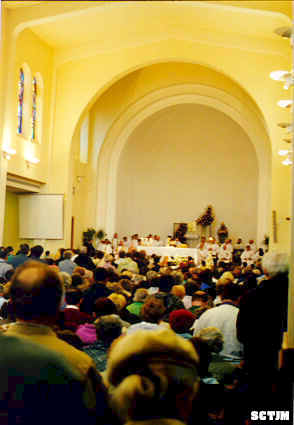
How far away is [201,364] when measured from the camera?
3.09m

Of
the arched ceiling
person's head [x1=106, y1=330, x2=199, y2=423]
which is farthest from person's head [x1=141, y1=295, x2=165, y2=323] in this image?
the arched ceiling

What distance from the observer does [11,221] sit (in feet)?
54.4

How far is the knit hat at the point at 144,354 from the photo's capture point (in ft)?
4.78

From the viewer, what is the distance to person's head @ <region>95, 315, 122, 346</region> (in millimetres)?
3684

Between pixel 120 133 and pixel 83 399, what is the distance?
18.4 m

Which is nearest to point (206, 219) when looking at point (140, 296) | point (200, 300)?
point (200, 300)

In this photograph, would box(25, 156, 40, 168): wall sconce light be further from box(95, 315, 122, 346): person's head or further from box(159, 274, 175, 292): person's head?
box(95, 315, 122, 346): person's head

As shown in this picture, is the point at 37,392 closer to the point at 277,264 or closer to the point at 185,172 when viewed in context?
the point at 277,264

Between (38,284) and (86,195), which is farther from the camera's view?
(86,195)

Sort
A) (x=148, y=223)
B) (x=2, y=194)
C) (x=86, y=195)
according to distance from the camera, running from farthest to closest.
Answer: (x=148, y=223)
(x=86, y=195)
(x=2, y=194)

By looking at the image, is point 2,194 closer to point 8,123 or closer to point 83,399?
point 8,123

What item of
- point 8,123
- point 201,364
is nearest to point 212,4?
point 8,123

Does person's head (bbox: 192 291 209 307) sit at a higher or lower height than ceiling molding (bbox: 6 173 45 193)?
lower

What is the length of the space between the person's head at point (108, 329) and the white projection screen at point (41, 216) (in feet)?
40.0
